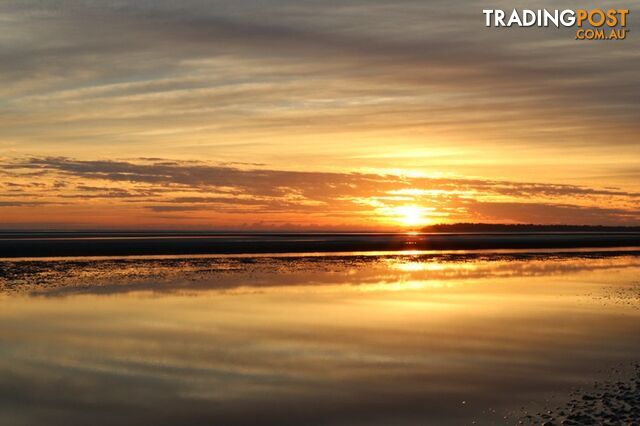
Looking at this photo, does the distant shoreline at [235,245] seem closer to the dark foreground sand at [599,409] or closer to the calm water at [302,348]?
the calm water at [302,348]

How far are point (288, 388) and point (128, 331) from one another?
8.12 metres

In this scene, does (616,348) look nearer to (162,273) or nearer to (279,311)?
(279,311)

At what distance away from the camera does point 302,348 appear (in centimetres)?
1786

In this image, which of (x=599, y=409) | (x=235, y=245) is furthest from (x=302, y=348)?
(x=235, y=245)

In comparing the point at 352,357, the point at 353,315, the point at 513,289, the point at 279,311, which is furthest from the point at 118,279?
the point at 352,357

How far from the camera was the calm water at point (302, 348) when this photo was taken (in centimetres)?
1259

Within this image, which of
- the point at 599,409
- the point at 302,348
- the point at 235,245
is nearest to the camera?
the point at 599,409

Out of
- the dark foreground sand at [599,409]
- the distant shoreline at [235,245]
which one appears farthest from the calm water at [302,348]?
the distant shoreline at [235,245]

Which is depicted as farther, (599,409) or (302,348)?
(302,348)

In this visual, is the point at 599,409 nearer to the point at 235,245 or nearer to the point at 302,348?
the point at 302,348

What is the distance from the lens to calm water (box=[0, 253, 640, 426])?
41.3 feet

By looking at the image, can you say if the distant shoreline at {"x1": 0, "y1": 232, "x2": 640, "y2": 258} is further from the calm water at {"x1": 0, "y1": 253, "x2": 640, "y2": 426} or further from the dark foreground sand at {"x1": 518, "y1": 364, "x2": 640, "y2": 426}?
the dark foreground sand at {"x1": 518, "y1": 364, "x2": 640, "y2": 426}

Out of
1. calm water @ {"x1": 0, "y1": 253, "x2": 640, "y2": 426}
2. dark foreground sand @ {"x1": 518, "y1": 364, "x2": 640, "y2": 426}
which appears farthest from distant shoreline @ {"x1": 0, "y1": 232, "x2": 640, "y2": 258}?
dark foreground sand @ {"x1": 518, "y1": 364, "x2": 640, "y2": 426}

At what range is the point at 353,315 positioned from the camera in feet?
77.3
